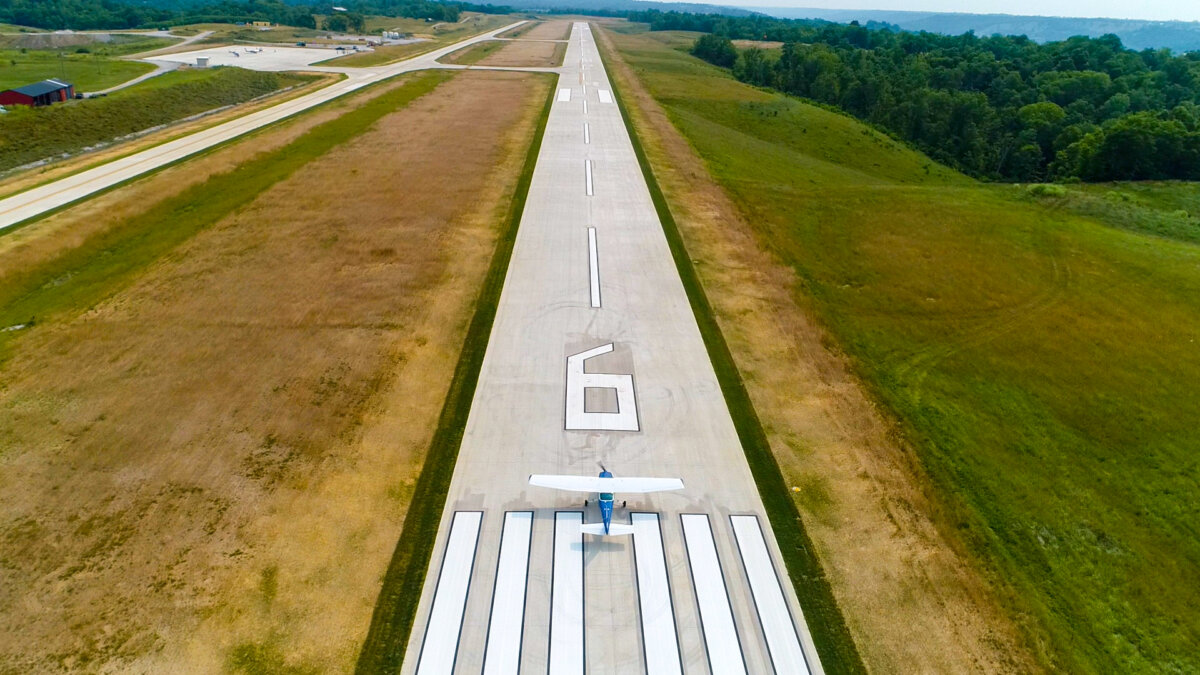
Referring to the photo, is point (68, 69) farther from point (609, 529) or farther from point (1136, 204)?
point (1136, 204)

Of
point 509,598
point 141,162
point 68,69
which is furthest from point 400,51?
point 509,598

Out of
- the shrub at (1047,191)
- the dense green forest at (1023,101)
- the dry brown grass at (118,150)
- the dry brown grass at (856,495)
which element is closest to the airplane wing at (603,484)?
the dry brown grass at (856,495)

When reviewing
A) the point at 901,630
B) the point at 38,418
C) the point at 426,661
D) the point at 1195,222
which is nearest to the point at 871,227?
the point at 1195,222

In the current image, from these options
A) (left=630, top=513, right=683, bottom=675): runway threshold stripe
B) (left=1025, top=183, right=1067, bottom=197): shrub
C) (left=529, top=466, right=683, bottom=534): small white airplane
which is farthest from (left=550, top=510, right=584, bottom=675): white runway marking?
(left=1025, top=183, right=1067, bottom=197): shrub

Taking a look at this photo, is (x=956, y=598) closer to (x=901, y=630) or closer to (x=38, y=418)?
(x=901, y=630)

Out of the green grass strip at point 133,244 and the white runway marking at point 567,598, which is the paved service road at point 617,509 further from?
the green grass strip at point 133,244
